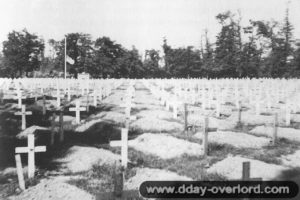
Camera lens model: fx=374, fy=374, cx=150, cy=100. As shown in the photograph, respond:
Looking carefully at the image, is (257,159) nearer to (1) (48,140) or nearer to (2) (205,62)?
(1) (48,140)

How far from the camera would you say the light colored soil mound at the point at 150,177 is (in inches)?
269

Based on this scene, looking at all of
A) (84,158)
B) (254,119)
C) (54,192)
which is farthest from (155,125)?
(54,192)

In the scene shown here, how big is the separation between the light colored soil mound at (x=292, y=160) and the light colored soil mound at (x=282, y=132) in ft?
5.87

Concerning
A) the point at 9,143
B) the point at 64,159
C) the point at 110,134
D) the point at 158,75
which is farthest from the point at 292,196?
the point at 158,75

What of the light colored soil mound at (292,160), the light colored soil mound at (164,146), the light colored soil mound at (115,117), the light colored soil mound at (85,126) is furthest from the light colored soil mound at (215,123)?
the light colored soil mound at (292,160)

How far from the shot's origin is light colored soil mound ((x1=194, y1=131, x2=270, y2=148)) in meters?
9.99

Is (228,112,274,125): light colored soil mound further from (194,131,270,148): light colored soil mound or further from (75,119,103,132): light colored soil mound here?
(75,119,103,132): light colored soil mound

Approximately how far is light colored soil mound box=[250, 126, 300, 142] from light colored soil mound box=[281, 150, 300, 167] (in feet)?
5.87

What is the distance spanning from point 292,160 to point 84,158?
4.71m

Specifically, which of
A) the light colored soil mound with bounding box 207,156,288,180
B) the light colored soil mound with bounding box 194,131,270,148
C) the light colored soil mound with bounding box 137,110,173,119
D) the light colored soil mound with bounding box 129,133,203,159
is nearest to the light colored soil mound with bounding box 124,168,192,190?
the light colored soil mound with bounding box 207,156,288,180

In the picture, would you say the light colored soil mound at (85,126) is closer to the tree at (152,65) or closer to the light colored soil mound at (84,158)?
the light colored soil mound at (84,158)

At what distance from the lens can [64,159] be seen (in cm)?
852

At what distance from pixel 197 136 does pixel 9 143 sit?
17.3ft

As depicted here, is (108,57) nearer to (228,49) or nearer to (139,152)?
(228,49)
